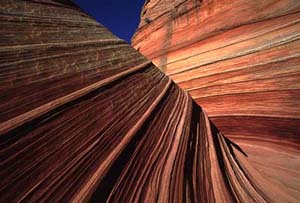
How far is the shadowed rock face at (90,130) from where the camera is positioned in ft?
2.22

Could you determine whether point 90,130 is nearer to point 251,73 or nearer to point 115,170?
point 115,170

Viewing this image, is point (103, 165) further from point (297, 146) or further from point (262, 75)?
point (262, 75)

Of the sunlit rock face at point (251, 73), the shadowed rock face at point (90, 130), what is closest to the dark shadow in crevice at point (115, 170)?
the shadowed rock face at point (90, 130)

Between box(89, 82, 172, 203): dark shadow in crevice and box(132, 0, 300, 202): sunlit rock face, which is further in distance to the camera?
box(132, 0, 300, 202): sunlit rock face

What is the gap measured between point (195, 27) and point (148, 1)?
2104 mm

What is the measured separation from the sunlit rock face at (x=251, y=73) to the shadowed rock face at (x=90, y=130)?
539 millimetres

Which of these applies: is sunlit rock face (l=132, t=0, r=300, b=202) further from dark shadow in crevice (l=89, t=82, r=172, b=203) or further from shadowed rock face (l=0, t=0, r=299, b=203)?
dark shadow in crevice (l=89, t=82, r=172, b=203)

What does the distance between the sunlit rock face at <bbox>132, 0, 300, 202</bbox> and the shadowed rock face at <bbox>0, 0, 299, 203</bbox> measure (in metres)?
0.54

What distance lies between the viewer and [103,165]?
0.78 metres

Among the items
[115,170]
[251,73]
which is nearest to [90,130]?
[115,170]

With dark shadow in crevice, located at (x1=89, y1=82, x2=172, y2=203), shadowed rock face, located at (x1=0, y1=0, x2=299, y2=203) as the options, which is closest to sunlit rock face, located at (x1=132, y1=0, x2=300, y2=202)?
shadowed rock face, located at (x1=0, y1=0, x2=299, y2=203)

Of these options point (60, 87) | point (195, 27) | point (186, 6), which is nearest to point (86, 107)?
point (60, 87)

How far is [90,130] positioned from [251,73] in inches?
76.4

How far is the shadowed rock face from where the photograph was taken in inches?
26.6
